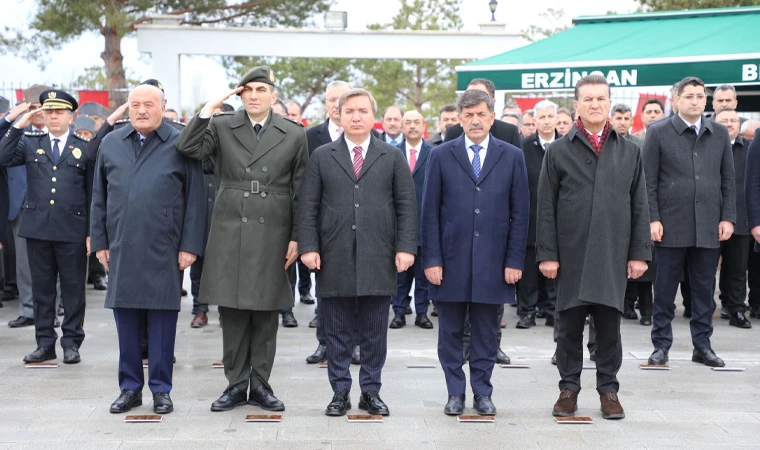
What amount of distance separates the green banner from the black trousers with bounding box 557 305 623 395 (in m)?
5.37

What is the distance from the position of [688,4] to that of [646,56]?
9780 millimetres

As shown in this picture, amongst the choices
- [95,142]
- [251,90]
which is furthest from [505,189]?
[95,142]

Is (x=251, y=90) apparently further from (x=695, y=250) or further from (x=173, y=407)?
(x=695, y=250)

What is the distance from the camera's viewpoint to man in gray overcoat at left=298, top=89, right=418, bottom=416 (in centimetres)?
599

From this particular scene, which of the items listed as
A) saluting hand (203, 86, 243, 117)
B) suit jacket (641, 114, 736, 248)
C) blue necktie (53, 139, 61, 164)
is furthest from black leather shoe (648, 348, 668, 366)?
blue necktie (53, 139, 61, 164)

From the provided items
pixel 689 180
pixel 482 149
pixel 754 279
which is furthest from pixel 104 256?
pixel 754 279

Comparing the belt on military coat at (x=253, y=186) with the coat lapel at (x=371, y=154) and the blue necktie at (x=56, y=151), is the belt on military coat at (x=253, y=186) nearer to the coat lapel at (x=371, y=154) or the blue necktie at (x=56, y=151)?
the coat lapel at (x=371, y=154)

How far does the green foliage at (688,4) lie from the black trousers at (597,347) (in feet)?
50.6

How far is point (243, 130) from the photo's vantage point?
6.13m

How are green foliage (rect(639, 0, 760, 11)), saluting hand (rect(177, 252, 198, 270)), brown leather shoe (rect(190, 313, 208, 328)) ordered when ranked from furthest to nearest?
green foliage (rect(639, 0, 760, 11)) → brown leather shoe (rect(190, 313, 208, 328)) → saluting hand (rect(177, 252, 198, 270))

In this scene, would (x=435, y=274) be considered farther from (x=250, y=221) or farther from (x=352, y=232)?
(x=250, y=221)

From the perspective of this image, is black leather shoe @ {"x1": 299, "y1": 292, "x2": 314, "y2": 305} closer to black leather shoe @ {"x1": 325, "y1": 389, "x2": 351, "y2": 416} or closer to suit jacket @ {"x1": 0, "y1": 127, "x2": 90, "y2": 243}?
suit jacket @ {"x1": 0, "y1": 127, "x2": 90, "y2": 243}

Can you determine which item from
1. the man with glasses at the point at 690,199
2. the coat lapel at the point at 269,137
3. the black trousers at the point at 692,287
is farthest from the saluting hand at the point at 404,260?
the black trousers at the point at 692,287

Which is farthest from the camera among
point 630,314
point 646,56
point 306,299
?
point 646,56
